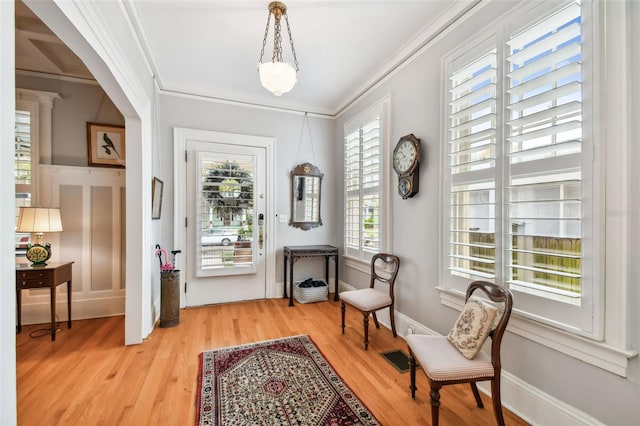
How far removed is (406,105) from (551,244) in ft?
5.90

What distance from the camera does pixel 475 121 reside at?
2.00 meters

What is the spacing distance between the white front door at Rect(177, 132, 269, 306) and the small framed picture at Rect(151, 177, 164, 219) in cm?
37

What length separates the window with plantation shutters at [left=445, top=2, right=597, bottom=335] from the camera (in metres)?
1.46

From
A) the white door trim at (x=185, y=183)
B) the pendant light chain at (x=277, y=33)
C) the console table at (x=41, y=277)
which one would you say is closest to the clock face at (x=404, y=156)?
the pendant light chain at (x=277, y=33)

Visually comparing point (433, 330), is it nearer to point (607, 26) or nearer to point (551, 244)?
point (551, 244)

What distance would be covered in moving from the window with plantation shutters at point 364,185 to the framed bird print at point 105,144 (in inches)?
112

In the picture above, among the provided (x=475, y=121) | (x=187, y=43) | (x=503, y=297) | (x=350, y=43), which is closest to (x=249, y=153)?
(x=187, y=43)

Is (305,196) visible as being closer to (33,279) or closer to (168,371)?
(168,371)

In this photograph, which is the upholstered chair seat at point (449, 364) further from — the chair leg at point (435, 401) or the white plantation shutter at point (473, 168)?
the white plantation shutter at point (473, 168)

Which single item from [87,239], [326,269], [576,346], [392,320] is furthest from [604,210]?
[87,239]

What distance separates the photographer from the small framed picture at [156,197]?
9.70ft

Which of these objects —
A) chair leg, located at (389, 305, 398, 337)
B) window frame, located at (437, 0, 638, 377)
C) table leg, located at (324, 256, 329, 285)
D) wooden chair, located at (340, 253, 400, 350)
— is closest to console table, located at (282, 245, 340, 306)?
table leg, located at (324, 256, 329, 285)

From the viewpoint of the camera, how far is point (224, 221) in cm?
373

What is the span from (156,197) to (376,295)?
8.50 ft
